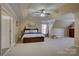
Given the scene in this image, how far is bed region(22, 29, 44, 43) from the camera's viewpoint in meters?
2.36

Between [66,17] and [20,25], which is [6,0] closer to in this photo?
[20,25]

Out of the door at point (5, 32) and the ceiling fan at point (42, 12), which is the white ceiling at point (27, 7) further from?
the door at point (5, 32)

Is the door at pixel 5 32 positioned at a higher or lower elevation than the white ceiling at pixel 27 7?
lower

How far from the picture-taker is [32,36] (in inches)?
95.4

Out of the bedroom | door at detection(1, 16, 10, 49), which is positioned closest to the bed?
the bedroom

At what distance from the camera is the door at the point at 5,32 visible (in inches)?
82.8

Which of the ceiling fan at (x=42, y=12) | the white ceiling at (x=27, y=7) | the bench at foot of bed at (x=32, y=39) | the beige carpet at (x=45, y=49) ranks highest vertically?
the white ceiling at (x=27, y=7)

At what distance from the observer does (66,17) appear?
7.79 ft

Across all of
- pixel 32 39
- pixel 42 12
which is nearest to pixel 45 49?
pixel 32 39

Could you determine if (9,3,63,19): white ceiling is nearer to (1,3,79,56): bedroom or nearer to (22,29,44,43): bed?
(1,3,79,56): bedroom

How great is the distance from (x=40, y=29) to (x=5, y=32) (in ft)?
2.09

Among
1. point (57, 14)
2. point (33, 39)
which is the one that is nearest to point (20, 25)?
point (33, 39)

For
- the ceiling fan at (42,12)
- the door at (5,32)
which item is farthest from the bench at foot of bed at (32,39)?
the ceiling fan at (42,12)

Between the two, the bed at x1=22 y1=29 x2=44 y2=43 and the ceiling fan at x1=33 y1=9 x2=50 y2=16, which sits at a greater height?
the ceiling fan at x1=33 y1=9 x2=50 y2=16
